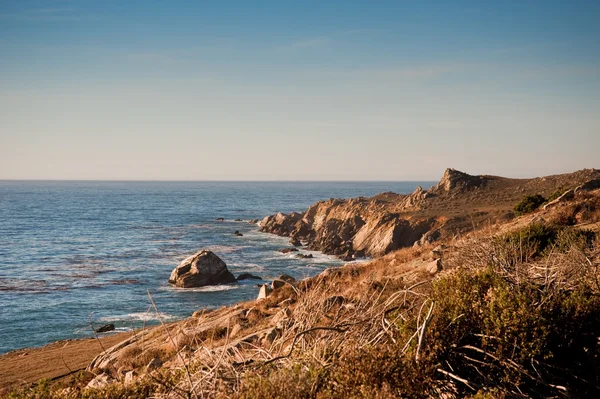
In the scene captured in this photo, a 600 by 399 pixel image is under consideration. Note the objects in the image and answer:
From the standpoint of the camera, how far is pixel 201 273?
148ft

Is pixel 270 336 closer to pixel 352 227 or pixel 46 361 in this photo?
pixel 46 361

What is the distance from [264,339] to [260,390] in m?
8.07

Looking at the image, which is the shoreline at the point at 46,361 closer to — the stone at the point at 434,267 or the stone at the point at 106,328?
the stone at the point at 106,328

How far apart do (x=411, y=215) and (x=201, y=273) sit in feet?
98.7

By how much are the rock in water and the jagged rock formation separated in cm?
1902

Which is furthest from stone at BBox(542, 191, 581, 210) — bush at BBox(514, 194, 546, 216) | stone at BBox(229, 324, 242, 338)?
stone at BBox(229, 324, 242, 338)

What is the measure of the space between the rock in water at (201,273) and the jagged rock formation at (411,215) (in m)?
19.0

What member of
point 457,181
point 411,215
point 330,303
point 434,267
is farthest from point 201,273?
point 457,181

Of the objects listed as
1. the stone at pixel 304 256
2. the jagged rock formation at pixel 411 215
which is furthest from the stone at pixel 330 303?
the stone at pixel 304 256

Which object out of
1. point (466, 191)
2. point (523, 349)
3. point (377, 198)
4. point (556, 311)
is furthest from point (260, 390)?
point (377, 198)

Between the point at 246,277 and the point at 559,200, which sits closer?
the point at 559,200

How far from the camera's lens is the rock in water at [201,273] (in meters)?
44.7

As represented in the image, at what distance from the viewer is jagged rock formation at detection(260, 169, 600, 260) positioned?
191 feet

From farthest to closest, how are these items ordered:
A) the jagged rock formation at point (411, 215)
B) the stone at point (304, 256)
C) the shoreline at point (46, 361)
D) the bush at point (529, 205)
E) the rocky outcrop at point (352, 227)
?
the stone at point (304, 256) → the rocky outcrop at point (352, 227) → the jagged rock formation at point (411, 215) → the bush at point (529, 205) → the shoreline at point (46, 361)
